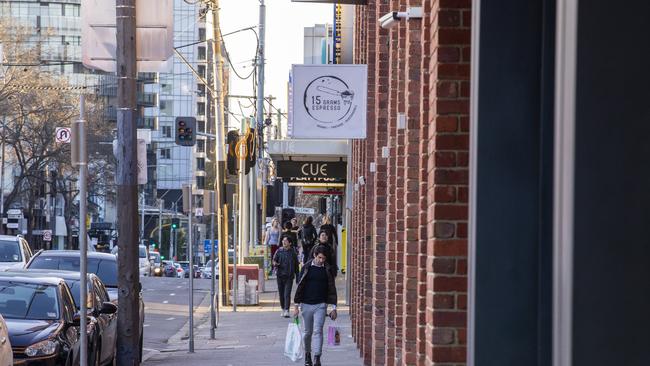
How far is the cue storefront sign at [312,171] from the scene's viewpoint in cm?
3722

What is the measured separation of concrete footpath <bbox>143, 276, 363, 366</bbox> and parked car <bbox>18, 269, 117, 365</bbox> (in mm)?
2387

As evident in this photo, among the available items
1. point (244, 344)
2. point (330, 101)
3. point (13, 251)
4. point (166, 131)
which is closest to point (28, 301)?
point (330, 101)

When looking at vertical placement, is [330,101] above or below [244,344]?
above

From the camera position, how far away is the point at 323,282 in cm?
1766

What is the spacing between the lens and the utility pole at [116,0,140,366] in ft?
46.0

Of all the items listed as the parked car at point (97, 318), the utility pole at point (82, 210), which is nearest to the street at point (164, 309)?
the parked car at point (97, 318)

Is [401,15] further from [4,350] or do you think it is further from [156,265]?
[156,265]

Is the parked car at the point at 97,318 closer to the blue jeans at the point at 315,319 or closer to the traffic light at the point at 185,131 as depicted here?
the blue jeans at the point at 315,319

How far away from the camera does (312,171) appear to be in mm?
37500

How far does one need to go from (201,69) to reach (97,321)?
128 meters

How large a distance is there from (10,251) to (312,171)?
1076 cm

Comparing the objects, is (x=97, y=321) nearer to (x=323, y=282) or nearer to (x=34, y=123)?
(x=323, y=282)

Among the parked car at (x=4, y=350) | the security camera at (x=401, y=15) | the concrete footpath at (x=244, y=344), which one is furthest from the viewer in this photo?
the concrete footpath at (x=244, y=344)

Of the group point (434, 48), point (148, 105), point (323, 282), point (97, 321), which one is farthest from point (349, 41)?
point (148, 105)
